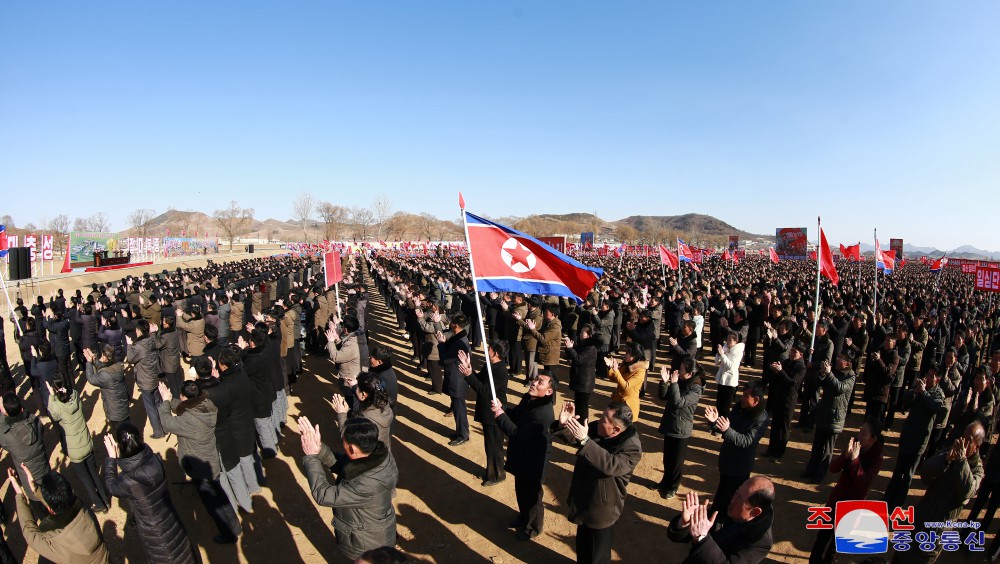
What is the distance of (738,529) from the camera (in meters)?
2.81

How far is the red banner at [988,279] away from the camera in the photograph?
1285cm

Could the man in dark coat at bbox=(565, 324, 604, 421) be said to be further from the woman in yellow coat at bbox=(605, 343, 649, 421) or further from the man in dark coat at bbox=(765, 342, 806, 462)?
the man in dark coat at bbox=(765, 342, 806, 462)

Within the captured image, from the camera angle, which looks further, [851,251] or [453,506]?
[851,251]

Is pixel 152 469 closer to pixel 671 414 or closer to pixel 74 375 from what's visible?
pixel 671 414

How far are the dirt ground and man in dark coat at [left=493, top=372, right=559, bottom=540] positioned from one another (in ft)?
2.33

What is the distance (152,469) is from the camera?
11.4 ft

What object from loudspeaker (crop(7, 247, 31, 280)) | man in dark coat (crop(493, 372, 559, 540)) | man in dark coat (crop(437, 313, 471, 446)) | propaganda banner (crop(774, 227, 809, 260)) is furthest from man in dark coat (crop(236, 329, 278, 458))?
propaganda banner (crop(774, 227, 809, 260))

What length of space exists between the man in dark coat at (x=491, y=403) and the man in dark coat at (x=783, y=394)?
3.67m

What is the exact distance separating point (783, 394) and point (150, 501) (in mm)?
7127

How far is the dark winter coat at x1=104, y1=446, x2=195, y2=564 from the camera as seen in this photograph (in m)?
3.42

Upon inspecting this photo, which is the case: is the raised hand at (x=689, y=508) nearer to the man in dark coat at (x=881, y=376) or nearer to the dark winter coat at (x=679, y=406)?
the dark winter coat at (x=679, y=406)

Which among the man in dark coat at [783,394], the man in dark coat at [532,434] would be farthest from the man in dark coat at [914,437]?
the man in dark coat at [532,434]

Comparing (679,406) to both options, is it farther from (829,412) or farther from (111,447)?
(111,447)

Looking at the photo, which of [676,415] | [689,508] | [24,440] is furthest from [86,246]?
[689,508]
